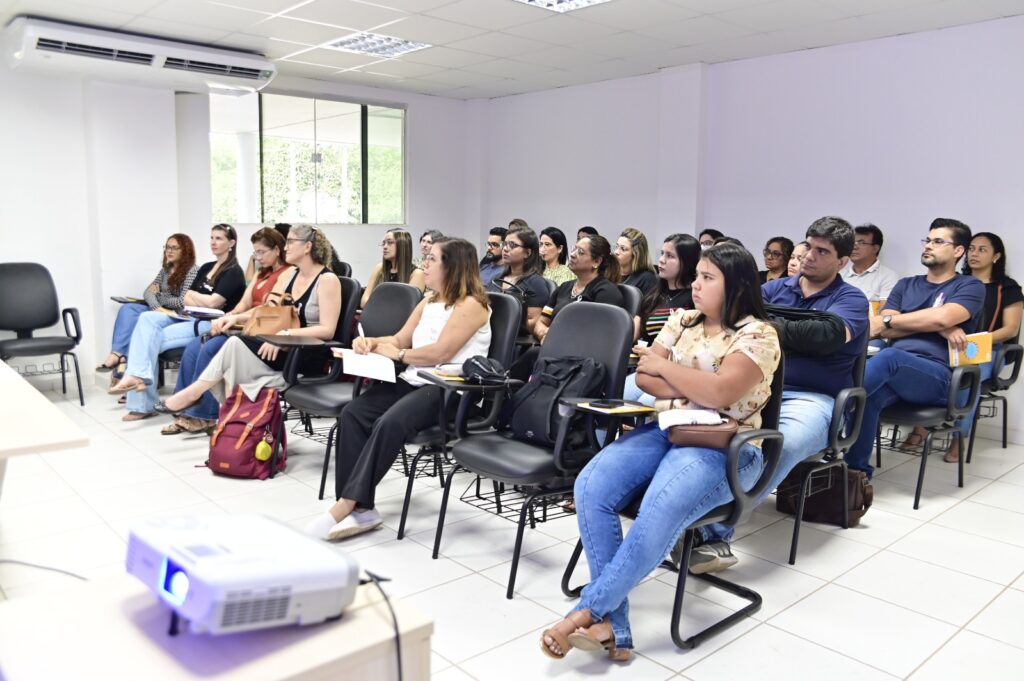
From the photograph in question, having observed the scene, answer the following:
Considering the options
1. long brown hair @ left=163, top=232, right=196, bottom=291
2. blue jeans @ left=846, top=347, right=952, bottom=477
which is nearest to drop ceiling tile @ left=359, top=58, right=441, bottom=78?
long brown hair @ left=163, top=232, right=196, bottom=291

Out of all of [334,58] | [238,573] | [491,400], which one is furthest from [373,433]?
[334,58]

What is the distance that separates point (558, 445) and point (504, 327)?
796mm

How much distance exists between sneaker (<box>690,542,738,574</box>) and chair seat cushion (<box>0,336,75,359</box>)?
4.64 m

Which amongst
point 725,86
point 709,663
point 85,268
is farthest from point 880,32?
point 85,268

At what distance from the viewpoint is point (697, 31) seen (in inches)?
213

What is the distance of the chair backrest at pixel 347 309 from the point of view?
161 inches

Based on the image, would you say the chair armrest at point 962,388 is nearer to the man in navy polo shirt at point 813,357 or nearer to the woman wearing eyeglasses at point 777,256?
A: the man in navy polo shirt at point 813,357

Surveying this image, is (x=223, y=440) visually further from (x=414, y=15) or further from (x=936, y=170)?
(x=936, y=170)

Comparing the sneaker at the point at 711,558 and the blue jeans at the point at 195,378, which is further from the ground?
the blue jeans at the point at 195,378

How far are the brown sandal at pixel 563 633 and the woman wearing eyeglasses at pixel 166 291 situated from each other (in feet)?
14.4

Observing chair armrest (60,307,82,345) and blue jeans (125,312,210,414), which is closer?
blue jeans (125,312,210,414)

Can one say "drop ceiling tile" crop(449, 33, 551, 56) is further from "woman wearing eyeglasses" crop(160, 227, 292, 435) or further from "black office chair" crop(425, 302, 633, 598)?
"black office chair" crop(425, 302, 633, 598)

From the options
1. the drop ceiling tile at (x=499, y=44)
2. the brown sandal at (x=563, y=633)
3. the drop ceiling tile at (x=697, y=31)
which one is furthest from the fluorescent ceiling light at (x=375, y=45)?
the brown sandal at (x=563, y=633)

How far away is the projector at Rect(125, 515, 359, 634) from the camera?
973 mm
